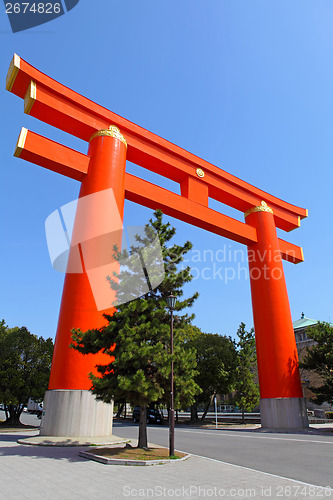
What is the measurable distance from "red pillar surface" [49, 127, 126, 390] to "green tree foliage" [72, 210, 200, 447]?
Result: 292cm

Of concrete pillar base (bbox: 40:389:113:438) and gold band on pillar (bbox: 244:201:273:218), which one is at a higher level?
gold band on pillar (bbox: 244:201:273:218)

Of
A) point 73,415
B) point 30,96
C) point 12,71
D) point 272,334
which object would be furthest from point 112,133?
point 272,334

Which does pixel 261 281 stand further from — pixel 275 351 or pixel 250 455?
pixel 250 455

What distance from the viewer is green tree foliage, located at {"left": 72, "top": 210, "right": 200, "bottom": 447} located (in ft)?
31.6

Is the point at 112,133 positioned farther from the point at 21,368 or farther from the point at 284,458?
the point at 21,368

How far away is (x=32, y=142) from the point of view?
15.6 metres

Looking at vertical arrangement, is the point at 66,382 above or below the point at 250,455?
above

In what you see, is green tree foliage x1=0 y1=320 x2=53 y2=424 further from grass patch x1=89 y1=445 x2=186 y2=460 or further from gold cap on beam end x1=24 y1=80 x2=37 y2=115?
gold cap on beam end x1=24 y1=80 x2=37 y2=115

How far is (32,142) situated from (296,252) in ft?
66.5

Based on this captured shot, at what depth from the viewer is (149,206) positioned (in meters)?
20.4

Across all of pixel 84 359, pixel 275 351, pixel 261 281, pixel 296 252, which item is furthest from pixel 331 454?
→ pixel 296 252

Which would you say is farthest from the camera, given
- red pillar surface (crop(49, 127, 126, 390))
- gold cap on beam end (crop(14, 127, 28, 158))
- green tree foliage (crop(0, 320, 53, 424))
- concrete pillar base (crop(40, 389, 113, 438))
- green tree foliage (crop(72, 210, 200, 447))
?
green tree foliage (crop(0, 320, 53, 424))

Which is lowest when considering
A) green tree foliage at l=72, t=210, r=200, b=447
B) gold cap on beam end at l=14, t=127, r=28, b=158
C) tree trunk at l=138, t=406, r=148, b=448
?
tree trunk at l=138, t=406, r=148, b=448

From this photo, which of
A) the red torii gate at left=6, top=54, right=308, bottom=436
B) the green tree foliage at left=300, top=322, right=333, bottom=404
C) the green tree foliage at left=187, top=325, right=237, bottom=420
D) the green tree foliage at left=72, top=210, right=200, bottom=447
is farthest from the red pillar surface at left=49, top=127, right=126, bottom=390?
the green tree foliage at left=187, top=325, right=237, bottom=420
